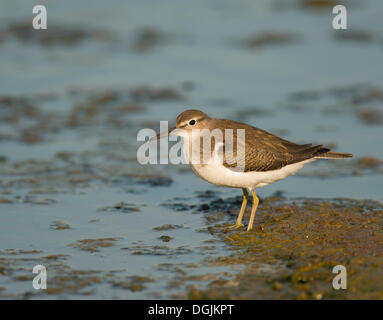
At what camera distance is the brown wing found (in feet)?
27.0

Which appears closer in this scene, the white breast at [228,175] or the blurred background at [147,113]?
the blurred background at [147,113]

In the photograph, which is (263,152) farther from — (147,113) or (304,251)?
(147,113)

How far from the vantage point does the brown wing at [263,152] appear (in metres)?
8.24

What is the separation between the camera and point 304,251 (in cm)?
751

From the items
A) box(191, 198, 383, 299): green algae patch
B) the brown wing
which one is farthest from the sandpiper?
box(191, 198, 383, 299): green algae patch

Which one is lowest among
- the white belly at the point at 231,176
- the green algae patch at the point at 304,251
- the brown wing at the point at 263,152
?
the green algae patch at the point at 304,251

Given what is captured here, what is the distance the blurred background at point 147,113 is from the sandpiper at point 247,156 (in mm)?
807

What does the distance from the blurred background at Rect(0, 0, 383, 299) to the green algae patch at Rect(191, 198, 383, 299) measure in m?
0.24

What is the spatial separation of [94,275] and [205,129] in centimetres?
250

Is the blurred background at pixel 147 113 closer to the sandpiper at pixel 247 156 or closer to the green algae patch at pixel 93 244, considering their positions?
the green algae patch at pixel 93 244

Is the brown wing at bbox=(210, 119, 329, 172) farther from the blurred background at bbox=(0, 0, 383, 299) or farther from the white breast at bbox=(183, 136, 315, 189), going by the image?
the blurred background at bbox=(0, 0, 383, 299)

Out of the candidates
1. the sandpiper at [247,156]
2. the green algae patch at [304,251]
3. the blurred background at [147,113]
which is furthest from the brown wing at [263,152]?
the blurred background at [147,113]

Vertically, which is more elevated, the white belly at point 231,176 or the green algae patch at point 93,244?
the white belly at point 231,176
